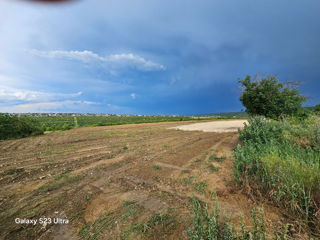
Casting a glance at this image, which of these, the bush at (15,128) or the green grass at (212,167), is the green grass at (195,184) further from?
the bush at (15,128)

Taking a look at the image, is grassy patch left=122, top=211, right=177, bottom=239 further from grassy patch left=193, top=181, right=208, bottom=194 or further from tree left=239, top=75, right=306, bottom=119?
tree left=239, top=75, right=306, bottom=119

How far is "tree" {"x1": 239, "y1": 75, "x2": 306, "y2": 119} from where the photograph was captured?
34.1 feet

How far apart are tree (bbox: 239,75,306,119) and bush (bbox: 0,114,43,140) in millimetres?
22797

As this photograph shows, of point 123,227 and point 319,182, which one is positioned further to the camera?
point 319,182

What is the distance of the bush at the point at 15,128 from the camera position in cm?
1279

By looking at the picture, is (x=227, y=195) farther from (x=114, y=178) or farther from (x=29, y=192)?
(x=29, y=192)

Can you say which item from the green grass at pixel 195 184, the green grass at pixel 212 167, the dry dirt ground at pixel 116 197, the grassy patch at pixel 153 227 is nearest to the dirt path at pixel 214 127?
the dry dirt ground at pixel 116 197

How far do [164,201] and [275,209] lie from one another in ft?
6.68

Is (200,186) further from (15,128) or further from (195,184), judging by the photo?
(15,128)

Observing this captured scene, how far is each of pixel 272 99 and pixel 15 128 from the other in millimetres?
24159

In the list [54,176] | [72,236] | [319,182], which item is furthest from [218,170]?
[54,176]

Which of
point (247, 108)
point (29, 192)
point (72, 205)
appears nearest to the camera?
point (72, 205)

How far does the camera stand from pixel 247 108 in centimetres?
1267

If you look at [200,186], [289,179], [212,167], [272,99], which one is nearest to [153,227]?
[200,186]
